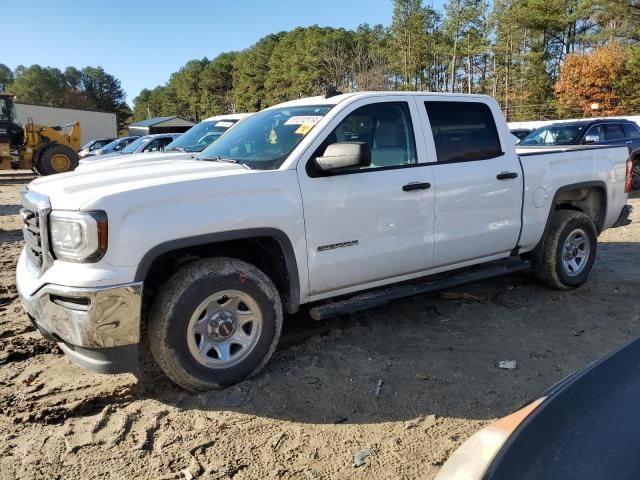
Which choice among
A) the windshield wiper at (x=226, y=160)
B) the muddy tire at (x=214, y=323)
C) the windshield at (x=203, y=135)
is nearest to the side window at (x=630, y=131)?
the windshield at (x=203, y=135)

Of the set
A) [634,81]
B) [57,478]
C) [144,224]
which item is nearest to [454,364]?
[144,224]

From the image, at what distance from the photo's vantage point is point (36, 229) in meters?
3.37

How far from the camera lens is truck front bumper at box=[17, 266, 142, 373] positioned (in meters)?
3.01

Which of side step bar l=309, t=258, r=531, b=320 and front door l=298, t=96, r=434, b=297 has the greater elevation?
front door l=298, t=96, r=434, b=297

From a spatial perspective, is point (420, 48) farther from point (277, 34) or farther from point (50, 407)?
point (50, 407)

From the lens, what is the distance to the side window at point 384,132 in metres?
4.13

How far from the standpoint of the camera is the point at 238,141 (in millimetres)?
4457

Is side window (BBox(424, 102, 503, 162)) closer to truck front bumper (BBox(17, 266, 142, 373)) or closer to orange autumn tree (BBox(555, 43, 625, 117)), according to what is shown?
truck front bumper (BBox(17, 266, 142, 373))

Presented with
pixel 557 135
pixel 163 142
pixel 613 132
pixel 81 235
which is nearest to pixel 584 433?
pixel 81 235

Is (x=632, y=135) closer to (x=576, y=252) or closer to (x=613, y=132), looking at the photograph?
(x=613, y=132)

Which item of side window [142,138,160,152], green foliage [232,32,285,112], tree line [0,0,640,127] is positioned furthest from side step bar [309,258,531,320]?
green foliage [232,32,285,112]

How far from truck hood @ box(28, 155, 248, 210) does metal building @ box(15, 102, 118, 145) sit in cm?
4768

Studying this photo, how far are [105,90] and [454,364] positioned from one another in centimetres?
13685

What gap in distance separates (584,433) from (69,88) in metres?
133
